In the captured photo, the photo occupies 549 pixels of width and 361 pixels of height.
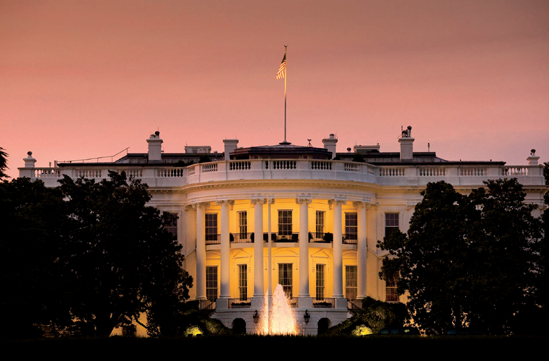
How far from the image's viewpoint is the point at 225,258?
3076 inches

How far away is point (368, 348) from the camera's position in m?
51.5

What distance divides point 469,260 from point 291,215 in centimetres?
1688

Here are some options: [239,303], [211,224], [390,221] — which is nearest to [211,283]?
[211,224]

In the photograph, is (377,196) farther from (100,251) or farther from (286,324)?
(100,251)

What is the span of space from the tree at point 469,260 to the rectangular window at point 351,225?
12.5 metres

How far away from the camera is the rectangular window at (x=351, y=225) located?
267 ft

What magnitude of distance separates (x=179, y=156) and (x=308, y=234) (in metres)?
17.9

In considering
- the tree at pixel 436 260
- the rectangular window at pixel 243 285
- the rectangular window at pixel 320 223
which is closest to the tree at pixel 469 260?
the tree at pixel 436 260

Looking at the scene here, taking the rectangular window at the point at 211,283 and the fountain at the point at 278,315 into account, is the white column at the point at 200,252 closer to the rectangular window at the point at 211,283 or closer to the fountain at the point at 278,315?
the rectangular window at the point at 211,283

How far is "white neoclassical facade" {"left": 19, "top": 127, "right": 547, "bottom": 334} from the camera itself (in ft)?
254

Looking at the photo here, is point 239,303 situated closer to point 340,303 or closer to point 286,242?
point 286,242

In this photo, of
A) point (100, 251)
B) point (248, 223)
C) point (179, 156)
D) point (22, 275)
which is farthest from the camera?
point (179, 156)

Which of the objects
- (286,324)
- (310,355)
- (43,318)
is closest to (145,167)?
(286,324)

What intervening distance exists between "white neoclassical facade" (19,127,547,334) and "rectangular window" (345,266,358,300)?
0.22 ft
